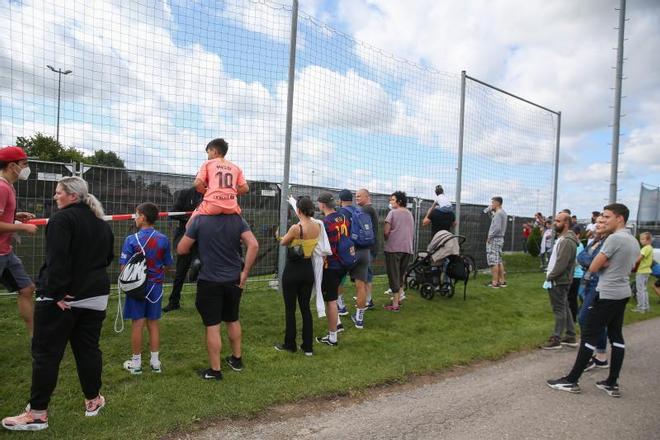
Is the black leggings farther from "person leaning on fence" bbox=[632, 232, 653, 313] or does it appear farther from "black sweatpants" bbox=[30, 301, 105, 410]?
"person leaning on fence" bbox=[632, 232, 653, 313]

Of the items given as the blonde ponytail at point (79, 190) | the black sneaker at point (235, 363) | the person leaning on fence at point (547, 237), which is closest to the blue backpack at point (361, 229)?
the black sneaker at point (235, 363)

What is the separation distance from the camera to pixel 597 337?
192 inches

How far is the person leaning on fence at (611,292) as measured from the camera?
187 inches

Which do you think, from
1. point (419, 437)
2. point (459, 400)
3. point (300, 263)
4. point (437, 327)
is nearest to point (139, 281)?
point (300, 263)

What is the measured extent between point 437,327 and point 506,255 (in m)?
10.3

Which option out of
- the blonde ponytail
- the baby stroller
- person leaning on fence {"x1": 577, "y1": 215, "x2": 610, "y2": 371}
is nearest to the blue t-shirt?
the blonde ponytail

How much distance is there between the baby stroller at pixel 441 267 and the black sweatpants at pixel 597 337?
3995mm

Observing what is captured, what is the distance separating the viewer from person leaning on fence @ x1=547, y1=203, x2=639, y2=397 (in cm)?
474

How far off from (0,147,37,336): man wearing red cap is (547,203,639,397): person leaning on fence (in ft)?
16.8

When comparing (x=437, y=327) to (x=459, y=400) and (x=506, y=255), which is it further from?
(x=506, y=255)

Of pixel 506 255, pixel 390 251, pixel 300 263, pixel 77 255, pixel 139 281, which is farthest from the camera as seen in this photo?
pixel 506 255

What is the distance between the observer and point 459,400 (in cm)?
448

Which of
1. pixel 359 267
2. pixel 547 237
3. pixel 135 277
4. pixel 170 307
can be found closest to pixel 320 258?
pixel 359 267

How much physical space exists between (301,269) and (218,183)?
1421mm
